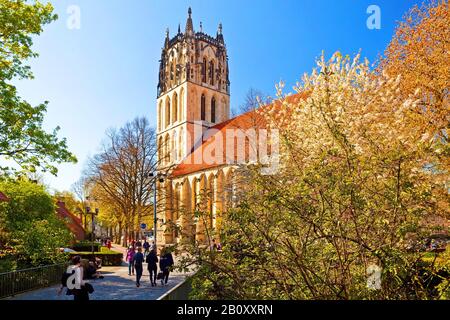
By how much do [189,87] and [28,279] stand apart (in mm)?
43348

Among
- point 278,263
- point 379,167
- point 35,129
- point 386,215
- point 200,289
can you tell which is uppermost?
point 35,129

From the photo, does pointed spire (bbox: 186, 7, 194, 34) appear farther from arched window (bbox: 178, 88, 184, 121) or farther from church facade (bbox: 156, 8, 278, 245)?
arched window (bbox: 178, 88, 184, 121)

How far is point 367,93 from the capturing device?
477 inches

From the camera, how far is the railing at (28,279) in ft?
38.0

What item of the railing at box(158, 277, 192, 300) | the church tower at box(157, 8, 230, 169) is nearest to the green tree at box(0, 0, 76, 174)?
the railing at box(158, 277, 192, 300)

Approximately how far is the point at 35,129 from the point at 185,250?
10.6 meters

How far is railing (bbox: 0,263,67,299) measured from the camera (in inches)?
456

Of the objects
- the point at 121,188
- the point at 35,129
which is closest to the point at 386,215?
the point at 35,129

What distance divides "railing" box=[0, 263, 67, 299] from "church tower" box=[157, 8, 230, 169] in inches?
1487

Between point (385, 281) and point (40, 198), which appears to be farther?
point (40, 198)

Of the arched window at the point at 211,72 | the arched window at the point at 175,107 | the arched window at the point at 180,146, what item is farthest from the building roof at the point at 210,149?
the arched window at the point at 211,72

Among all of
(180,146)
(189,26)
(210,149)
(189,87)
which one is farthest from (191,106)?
(189,26)

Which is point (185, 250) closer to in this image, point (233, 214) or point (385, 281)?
point (233, 214)
